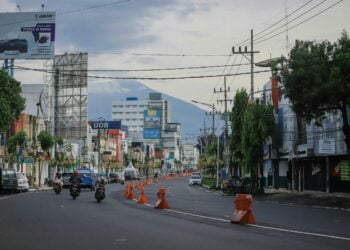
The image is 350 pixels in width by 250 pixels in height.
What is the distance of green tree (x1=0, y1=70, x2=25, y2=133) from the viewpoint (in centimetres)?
4275

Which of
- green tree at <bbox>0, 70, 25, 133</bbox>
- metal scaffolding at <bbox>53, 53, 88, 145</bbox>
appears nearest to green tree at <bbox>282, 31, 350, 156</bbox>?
green tree at <bbox>0, 70, 25, 133</bbox>

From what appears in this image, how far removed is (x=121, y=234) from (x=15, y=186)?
113 feet

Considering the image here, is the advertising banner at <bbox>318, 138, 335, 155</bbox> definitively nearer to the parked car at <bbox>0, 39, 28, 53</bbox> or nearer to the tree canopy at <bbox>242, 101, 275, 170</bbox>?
the tree canopy at <bbox>242, 101, 275, 170</bbox>

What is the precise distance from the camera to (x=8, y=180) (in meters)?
48.2

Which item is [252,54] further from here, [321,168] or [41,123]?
[41,123]

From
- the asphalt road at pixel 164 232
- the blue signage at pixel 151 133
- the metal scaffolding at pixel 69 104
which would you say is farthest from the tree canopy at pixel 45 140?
the blue signage at pixel 151 133

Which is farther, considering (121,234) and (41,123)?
(41,123)

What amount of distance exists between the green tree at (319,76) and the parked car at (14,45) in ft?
85.6

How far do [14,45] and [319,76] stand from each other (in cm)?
2918

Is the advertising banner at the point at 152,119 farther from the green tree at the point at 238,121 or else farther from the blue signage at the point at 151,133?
the green tree at the point at 238,121

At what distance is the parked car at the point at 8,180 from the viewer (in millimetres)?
47531

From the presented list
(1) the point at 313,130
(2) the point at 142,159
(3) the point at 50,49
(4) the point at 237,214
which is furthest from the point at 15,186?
(2) the point at 142,159

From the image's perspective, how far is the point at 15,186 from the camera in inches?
1932

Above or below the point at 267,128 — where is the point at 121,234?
below
